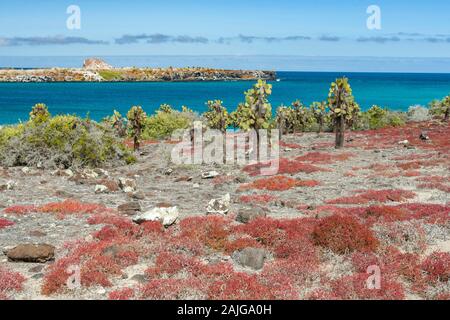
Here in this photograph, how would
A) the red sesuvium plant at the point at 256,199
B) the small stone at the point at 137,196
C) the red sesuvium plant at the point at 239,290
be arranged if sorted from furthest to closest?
the small stone at the point at 137,196, the red sesuvium plant at the point at 256,199, the red sesuvium plant at the point at 239,290

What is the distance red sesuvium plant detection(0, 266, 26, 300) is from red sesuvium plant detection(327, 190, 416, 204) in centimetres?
1705

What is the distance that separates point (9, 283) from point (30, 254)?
2.33 m

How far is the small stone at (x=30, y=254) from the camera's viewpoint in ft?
48.6

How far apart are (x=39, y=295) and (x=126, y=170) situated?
3187 centimetres

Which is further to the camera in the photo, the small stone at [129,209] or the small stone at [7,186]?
the small stone at [7,186]

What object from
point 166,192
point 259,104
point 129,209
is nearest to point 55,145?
point 166,192

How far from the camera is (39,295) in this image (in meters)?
12.2

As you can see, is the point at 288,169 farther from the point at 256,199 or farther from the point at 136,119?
the point at 136,119

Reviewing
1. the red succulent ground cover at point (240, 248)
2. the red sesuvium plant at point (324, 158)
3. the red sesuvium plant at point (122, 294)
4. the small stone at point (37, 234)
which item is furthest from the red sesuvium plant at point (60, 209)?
the red sesuvium plant at point (324, 158)

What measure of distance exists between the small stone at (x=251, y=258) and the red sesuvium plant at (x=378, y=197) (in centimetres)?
1106

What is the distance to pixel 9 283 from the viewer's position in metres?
12.5

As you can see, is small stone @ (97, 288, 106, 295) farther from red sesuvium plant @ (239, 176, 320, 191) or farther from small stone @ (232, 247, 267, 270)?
red sesuvium plant @ (239, 176, 320, 191)

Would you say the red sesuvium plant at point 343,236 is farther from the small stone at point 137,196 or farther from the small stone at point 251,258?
the small stone at point 137,196
